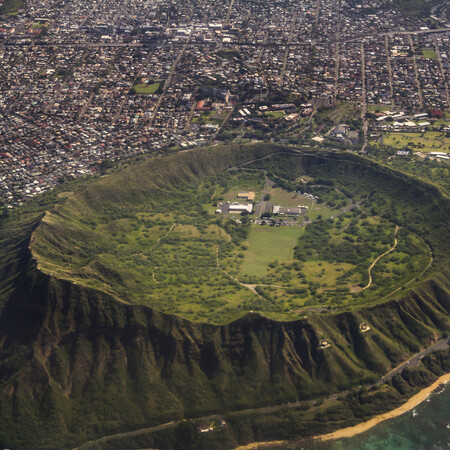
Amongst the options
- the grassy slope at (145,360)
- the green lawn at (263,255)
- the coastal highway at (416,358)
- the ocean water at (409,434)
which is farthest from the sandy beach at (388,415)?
the green lawn at (263,255)

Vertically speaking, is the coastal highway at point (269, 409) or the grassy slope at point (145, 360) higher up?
the grassy slope at point (145, 360)

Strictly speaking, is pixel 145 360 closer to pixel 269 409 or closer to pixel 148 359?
pixel 148 359

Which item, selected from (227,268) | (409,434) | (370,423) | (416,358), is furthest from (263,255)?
(409,434)

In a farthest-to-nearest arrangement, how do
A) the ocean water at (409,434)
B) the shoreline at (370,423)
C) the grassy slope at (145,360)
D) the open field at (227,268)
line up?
the open field at (227,268), the grassy slope at (145,360), the shoreline at (370,423), the ocean water at (409,434)

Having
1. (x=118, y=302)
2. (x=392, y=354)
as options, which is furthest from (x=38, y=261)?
(x=392, y=354)

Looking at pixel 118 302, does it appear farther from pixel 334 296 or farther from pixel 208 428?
pixel 334 296

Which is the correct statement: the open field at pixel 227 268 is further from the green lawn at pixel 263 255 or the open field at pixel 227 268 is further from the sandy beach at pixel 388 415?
the sandy beach at pixel 388 415
